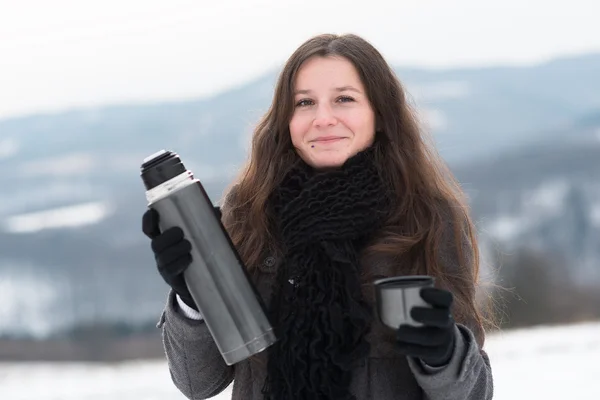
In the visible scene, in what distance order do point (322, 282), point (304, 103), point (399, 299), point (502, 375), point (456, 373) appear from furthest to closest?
point (502, 375) < point (304, 103) < point (322, 282) < point (456, 373) < point (399, 299)

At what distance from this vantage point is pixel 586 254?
13.0 feet

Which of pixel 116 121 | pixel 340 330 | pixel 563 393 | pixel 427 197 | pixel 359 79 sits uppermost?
pixel 116 121

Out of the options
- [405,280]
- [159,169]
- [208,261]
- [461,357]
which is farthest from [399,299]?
[159,169]

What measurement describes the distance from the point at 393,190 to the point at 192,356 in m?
0.49

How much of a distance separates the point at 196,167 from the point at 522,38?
1738 millimetres

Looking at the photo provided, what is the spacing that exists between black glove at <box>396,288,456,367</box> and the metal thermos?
0.24 metres

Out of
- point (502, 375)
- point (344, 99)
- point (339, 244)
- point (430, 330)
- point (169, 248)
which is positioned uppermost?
point (344, 99)

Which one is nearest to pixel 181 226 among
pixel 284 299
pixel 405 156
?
pixel 284 299

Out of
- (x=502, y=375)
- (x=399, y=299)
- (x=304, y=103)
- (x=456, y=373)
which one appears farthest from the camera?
(x=502, y=375)

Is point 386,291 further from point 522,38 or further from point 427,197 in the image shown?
point 522,38

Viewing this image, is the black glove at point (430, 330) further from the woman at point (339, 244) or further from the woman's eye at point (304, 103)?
the woman's eye at point (304, 103)

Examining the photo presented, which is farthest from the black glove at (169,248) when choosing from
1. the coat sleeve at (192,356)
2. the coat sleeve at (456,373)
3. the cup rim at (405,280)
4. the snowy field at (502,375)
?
the snowy field at (502,375)

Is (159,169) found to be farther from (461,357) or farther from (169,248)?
(461,357)

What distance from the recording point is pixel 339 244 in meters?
1.44
